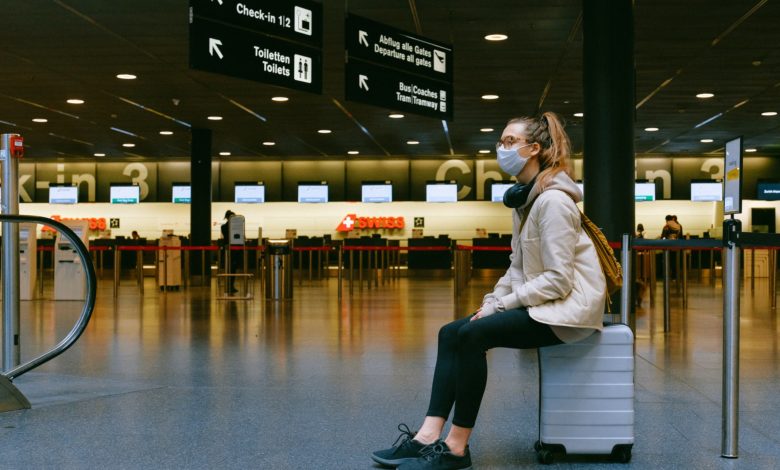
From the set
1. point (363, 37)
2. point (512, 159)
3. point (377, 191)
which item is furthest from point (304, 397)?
point (377, 191)

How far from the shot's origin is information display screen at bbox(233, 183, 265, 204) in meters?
28.2

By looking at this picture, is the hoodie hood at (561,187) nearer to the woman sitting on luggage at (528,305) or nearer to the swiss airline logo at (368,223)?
the woman sitting on luggage at (528,305)

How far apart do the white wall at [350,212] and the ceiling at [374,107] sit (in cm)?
385

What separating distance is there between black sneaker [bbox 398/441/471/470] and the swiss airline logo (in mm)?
24634

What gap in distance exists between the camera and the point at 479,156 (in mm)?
27266

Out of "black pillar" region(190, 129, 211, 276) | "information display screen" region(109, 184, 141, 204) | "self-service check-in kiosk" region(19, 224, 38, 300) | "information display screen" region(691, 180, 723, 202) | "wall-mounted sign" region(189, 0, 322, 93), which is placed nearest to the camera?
"wall-mounted sign" region(189, 0, 322, 93)

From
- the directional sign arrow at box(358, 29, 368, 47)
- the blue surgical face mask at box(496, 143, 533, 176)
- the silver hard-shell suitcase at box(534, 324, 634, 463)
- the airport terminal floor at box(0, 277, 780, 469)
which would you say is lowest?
the airport terminal floor at box(0, 277, 780, 469)

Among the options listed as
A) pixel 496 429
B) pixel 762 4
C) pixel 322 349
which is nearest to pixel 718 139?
pixel 762 4

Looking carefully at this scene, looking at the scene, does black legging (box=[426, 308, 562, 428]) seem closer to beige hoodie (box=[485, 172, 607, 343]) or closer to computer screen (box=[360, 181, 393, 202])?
beige hoodie (box=[485, 172, 607, 343])

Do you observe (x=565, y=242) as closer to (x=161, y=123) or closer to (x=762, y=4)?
(x=762, y=4)

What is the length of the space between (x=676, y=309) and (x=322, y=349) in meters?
6.44

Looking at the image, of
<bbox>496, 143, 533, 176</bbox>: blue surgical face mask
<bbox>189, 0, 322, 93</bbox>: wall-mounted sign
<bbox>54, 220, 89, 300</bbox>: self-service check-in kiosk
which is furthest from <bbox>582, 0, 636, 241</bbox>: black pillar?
<bbox>54, 220, 89, 300</bbox>: self-service check-in kiosk

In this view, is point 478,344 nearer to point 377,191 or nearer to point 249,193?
point 377,191

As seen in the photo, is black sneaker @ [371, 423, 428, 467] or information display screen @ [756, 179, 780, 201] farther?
information display screen @ [756, 179, 780, 201]
